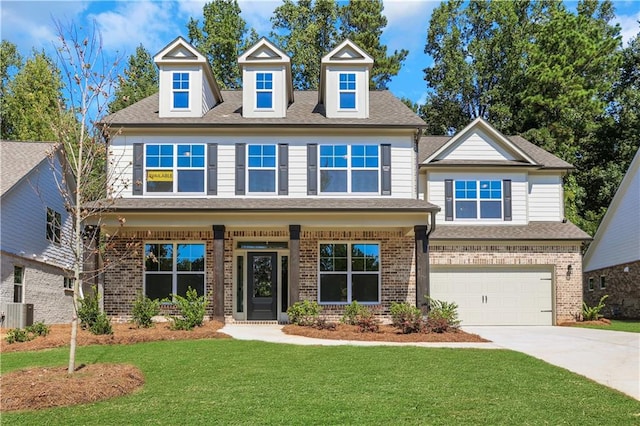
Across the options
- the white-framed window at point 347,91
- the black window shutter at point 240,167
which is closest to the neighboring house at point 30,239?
the black window shutter at point 240,167

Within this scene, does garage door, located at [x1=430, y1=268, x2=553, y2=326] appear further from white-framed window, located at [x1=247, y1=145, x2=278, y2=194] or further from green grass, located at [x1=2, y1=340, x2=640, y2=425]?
green grass, located at [x1=2, y1=340, x2=640, y2=425]

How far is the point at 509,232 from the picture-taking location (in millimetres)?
20672

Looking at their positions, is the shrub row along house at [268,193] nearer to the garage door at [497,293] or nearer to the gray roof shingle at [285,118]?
the gray roof shingle at [285,118]

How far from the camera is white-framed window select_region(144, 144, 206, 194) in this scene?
18.5 metres

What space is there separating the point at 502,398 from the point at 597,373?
9.93 ft

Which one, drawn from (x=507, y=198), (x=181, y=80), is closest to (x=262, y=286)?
(x=181, y=80)

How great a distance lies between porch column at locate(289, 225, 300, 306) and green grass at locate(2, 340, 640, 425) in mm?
5022

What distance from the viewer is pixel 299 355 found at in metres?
11.5

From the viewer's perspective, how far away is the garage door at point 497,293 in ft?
67.6

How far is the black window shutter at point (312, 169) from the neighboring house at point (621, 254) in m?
13.1

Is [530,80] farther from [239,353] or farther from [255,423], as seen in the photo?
[255,423]

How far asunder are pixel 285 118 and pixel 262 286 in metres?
5.31

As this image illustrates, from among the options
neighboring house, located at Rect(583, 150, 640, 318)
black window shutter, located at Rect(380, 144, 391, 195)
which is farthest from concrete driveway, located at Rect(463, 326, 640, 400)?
neighboring house, located at Rect(583, 150, 640, 318)

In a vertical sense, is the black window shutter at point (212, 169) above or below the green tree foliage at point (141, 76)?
below
